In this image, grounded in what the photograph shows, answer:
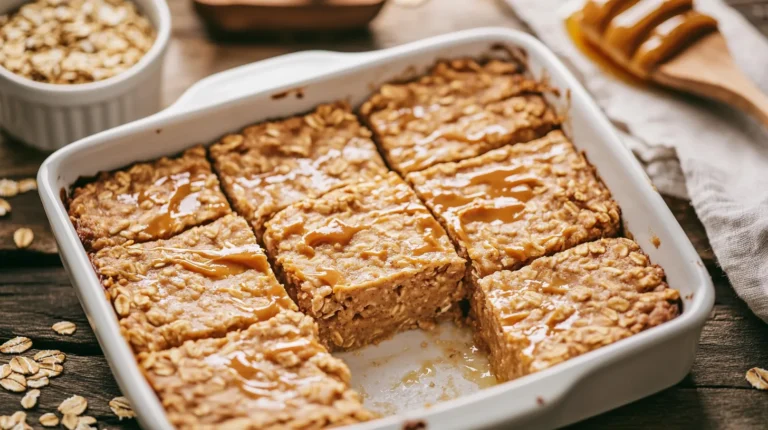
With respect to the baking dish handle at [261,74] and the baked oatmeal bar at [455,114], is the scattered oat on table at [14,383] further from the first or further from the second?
the baked oatmeal bar at [455,114]

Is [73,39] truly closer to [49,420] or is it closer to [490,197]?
[49,420]

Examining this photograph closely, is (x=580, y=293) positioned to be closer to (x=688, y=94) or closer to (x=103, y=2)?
(x=688, y=94)

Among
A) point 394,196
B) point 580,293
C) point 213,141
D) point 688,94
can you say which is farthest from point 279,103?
point 688,94

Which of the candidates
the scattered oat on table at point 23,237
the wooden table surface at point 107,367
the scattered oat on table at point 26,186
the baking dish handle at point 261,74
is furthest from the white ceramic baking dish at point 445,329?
the scattered oat on table at point 26,186

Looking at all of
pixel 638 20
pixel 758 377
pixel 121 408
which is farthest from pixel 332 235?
pixel 638 20

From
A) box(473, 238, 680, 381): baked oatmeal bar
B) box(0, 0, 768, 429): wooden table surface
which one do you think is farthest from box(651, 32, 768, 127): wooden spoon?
box(473, 238, 680, 381): baked oatmeal bar

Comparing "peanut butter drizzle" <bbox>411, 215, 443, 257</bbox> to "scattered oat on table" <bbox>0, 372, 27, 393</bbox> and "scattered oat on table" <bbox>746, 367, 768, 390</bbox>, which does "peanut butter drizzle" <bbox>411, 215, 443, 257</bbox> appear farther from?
"scattered oat on table" <bbox>0, 372, 27, 393</bbox>
